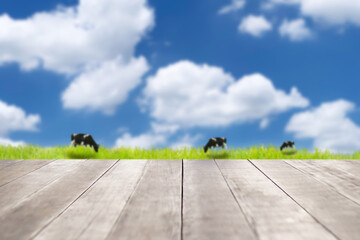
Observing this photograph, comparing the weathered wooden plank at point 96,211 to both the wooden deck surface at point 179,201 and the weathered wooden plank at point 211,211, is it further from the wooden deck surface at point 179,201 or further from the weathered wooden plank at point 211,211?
the weathered wooden plank at point 211,211

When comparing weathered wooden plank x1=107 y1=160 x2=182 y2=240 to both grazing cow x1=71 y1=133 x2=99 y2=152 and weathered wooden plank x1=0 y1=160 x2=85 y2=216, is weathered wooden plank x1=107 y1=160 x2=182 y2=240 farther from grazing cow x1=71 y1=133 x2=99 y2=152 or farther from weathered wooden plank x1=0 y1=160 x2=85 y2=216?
grazing cow x1=71 y1=133 x2=99 y2=152

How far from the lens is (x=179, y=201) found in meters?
1.69

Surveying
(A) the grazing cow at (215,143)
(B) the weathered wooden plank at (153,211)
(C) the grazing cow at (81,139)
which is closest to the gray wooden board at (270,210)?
(B) the weathered wooden plank at (153,211)

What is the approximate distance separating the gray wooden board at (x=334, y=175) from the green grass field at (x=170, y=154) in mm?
1372

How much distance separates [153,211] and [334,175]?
141 centimetres

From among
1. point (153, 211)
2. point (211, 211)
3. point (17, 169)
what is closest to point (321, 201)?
point (211, 211)

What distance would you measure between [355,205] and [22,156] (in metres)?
3.89

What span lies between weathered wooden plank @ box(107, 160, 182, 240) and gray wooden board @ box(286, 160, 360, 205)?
0.92 meters

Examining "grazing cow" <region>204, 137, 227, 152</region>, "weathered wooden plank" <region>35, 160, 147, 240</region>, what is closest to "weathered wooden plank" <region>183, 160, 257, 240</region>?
"weathered wooden plank" <region>35, 160, 147, 240</region>

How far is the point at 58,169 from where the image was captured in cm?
253

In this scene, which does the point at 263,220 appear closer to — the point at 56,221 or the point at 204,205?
the point at 204,205

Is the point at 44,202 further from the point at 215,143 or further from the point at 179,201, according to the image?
the point at 215,143

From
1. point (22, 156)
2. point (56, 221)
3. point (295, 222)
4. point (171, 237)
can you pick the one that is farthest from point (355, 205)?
point (22, 156)

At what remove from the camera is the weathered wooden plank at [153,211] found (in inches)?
52.0
